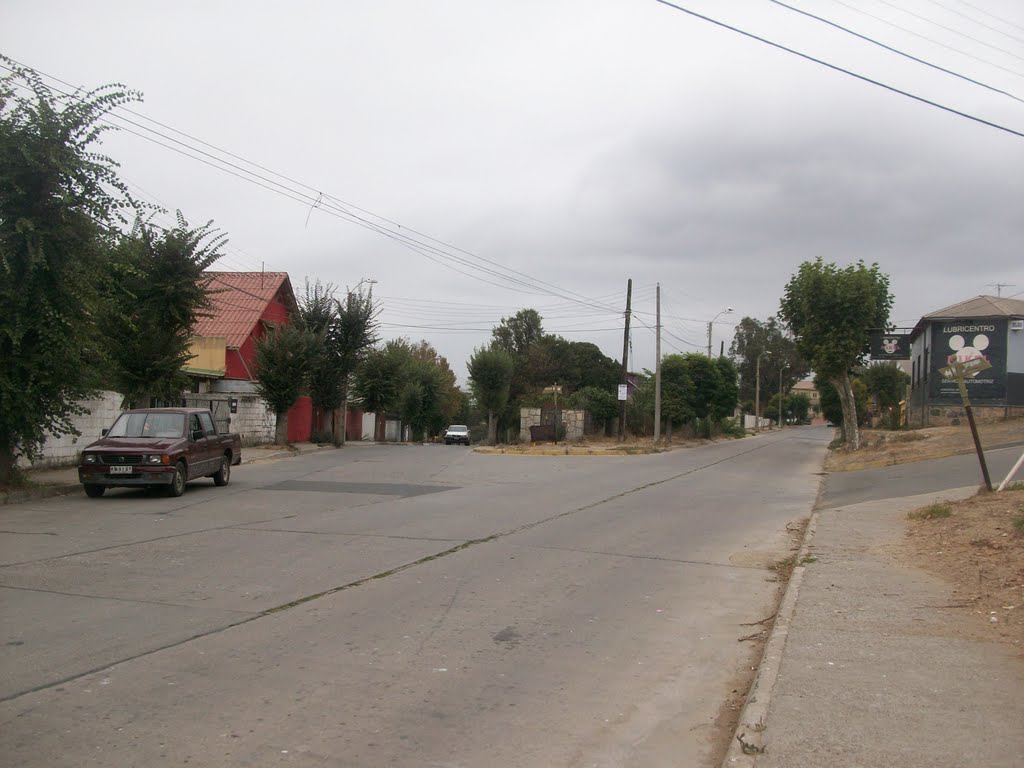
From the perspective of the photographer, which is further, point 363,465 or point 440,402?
point 440,402

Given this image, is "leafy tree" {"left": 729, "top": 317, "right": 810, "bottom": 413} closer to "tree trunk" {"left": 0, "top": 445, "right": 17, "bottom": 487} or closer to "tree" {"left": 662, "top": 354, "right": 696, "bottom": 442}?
"tree" {"left": 662, "top": 354, "right": 696, "bottom": 442}

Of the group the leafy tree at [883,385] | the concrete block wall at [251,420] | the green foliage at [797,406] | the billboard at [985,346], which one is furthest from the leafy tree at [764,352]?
the concrete block wall at [251,420]

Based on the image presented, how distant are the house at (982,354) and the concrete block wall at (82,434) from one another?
31948 millimetres

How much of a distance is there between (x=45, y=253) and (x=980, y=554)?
1574 cm

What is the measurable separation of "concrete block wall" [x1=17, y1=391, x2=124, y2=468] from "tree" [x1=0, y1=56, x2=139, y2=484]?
12.1 feet

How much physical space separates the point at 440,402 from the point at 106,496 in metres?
45.5

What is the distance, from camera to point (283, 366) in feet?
109

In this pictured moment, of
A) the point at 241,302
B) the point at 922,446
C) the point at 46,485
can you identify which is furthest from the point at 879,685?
the point at 241,302

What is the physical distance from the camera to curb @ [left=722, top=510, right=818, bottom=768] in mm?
4460

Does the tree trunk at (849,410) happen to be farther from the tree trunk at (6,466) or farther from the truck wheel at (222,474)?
the tree trunk at (6,466)

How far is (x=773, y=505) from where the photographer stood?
1783cm

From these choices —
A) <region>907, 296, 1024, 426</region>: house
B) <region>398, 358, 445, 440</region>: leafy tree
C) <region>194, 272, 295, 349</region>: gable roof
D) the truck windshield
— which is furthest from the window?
<region>398, 358, 445, 440</region>: leafy tree

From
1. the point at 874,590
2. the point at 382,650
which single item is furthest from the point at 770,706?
the point at 874,590

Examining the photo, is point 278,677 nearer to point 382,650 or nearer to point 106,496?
point 382,650
